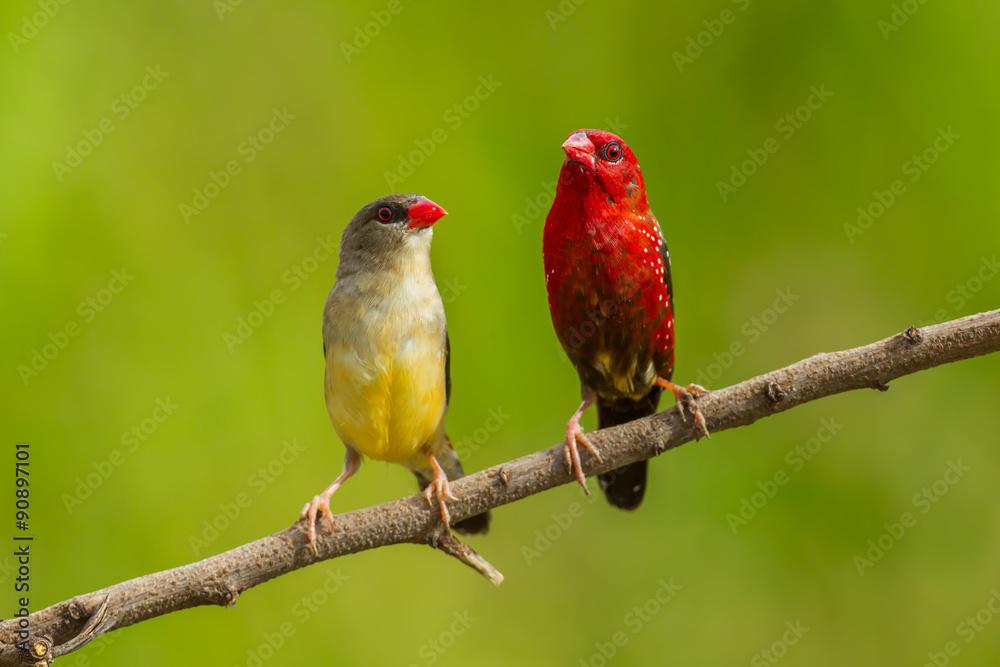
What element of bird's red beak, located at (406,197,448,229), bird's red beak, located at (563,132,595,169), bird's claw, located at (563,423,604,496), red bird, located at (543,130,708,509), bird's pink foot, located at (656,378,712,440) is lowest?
bird's claw, located at (563,423,604,496)

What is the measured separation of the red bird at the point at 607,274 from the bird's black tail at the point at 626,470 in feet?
0.76

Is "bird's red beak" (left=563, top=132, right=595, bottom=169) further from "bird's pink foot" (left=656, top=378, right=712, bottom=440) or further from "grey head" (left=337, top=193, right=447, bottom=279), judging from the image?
"bird's pink foot" (left=656, top=378, right=712, bottom=440)

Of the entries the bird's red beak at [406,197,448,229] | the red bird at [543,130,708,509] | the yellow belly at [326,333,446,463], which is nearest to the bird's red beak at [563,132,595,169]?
the red bird at [543,130,708,509]

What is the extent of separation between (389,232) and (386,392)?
0.52 m

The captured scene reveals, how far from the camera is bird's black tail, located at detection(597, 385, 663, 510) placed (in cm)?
337

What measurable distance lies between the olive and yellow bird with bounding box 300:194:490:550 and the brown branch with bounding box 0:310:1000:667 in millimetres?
106

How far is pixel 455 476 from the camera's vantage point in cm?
335

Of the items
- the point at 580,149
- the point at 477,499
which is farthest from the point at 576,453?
the point at 580,149

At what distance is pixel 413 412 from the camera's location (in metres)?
2.95

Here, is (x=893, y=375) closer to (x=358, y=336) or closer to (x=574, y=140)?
(x=574, y=140)

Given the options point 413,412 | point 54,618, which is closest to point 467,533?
point 413,412

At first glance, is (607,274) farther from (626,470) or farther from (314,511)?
(314,511)

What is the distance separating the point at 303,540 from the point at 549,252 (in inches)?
47.3

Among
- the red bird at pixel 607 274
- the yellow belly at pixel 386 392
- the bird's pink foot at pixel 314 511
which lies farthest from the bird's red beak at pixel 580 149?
the bird's pink foot at pixel 314 511
